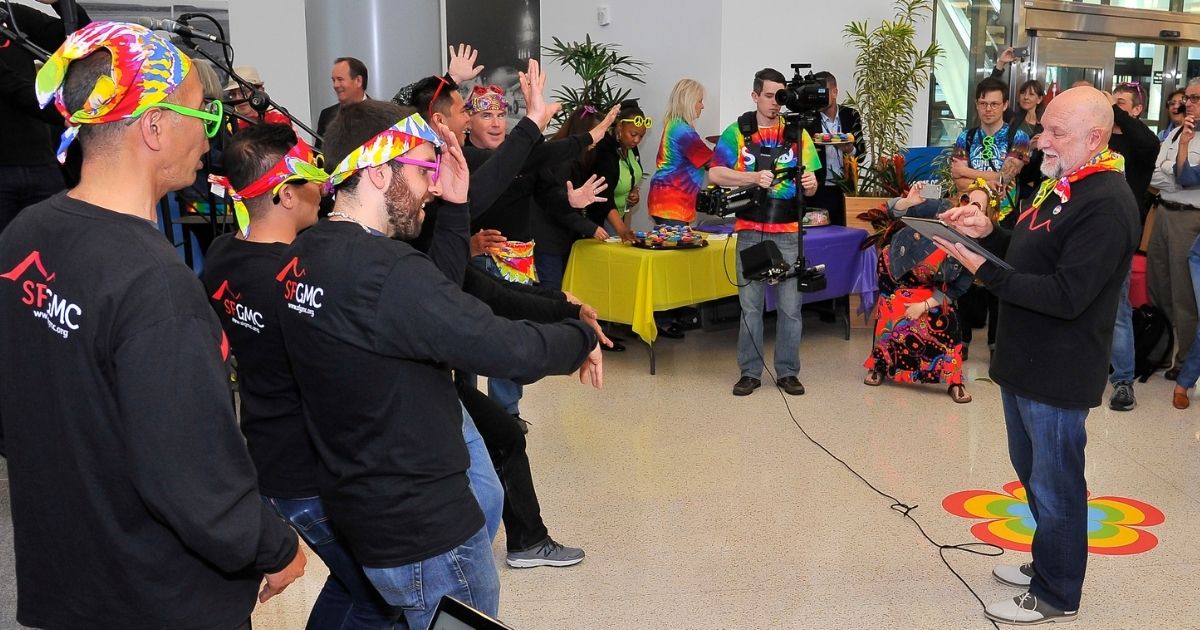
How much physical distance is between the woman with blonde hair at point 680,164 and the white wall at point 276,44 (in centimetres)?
388

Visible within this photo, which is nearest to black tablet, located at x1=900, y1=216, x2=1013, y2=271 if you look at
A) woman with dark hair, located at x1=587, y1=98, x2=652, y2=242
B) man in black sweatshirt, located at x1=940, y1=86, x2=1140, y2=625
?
man in black sweatshirt, located at x1=940, y1=86, x2=1140, y2=625

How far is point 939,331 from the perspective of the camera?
18.2 feet

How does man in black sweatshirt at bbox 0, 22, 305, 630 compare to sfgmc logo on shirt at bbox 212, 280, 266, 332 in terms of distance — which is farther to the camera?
sfgmc logo on shirt at bbox 212, 280, 266, 332

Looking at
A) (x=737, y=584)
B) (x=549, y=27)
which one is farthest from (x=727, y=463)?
(x=549, y=27)

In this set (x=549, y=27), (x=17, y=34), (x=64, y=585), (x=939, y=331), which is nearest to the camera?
(x=64, y=585)

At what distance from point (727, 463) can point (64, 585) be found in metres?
3.19

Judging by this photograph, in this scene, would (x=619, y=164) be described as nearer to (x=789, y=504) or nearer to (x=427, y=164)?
(x=789, y=504)

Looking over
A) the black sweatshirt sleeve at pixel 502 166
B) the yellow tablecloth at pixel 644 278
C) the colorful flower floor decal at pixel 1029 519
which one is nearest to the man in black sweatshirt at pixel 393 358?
the black sweatshirt sleeve at pixel 502 166

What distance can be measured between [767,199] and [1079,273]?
276 cm

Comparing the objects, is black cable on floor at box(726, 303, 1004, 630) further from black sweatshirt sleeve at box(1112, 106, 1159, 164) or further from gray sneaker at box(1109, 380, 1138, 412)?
black sweatshirt sleeve at box(1112, 106, 1159, 164)

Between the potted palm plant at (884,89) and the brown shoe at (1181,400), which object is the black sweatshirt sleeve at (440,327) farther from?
the potted palm plant at (884,89)

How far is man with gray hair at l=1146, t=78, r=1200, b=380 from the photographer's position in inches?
217

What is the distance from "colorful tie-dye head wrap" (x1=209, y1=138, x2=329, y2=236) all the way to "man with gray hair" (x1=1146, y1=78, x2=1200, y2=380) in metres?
5.02

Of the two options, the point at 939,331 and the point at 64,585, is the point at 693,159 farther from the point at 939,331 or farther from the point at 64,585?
the point at 64,585
